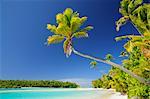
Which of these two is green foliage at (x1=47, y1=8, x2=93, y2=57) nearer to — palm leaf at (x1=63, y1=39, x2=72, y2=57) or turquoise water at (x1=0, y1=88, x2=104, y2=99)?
palm leaf at (x1=63, y1=39, x2=72, y2=57)

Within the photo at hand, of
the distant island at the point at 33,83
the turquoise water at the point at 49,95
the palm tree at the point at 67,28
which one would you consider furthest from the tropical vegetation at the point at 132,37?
the distant island at the point at 33,83

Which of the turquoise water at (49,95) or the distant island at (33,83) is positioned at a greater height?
the distant island at (33,83)

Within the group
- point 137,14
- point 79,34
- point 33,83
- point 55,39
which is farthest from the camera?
point 33,83

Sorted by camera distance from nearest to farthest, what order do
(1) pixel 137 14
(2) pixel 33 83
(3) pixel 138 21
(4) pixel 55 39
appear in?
1. (3) pixel 138 21
2. (1) pixel 137 14
3. (4) pixel 55 39
4. (2) pixel 33 83

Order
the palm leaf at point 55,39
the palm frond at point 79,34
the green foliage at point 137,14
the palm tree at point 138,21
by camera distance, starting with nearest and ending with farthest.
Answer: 1. the palm tree at point 138,21
2. the green foliage at point 137,14
3. the palm frond at point 79,34
4. the palm leaf at point 55,39

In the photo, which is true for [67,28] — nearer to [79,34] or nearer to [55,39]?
[79,34]

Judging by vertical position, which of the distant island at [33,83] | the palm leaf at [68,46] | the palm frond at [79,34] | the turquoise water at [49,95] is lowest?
the turquoise water at [49,95]

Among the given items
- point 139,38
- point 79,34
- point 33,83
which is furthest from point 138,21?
point 33,83

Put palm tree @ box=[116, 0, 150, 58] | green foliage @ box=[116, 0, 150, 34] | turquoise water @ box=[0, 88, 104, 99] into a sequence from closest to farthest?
palm tree @ box=[116, 0, 150, 58] → green foliage @ box=[116, 0, 150, 34] → turquoise water @ box=[0, 88, 104, 99]

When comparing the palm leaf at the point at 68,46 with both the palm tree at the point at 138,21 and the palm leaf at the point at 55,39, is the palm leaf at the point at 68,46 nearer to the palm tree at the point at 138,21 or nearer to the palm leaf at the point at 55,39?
the palm leaf at the point at 55,39

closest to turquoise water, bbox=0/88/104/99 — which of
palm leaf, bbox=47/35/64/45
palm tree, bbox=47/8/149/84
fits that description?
palm leaf, bbox=47/35/64/45

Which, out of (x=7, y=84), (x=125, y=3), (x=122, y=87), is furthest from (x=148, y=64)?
(x=7, y=84)

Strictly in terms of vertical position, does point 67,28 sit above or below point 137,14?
above

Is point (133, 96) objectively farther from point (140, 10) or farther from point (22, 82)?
point (22, 82)
